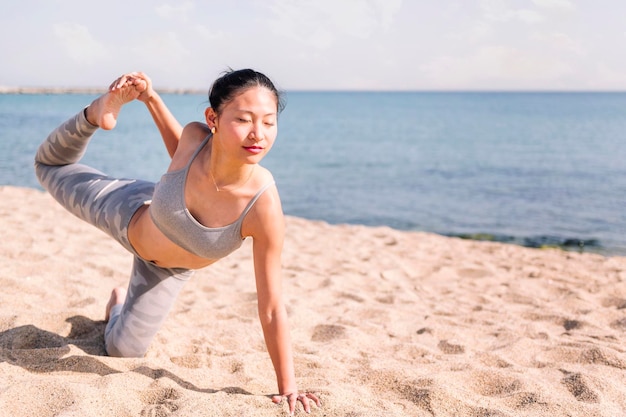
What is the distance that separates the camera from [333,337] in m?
4.00

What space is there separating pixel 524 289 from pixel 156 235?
159 inches

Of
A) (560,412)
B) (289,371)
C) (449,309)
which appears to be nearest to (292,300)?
(449,309)

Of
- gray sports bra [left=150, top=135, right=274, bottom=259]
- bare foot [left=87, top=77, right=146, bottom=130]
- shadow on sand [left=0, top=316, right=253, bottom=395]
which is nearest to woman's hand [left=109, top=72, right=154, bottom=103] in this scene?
bare foot [left=87, top=77, right=146, bottom=130]

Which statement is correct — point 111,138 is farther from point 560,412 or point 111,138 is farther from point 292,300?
point 560,412

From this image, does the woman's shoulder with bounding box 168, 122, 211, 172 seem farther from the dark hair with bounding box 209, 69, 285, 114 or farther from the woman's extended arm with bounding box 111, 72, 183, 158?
the dark hair with bounding box 209, 69, 285, 114

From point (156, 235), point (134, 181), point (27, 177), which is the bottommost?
point (27, 177)

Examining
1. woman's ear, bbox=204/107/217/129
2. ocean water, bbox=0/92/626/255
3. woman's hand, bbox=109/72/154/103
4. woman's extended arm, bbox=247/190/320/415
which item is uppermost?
woman's hand, bbox=109/72/154/103

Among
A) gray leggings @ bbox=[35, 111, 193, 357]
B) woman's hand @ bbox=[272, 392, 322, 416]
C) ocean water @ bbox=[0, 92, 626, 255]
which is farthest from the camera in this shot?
ocean water @ bbox=[0, 92, 626, 255]

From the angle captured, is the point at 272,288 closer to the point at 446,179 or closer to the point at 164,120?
the point at 164,120

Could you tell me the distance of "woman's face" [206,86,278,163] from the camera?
2553 millimetres

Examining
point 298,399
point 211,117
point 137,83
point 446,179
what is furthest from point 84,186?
point 446,179

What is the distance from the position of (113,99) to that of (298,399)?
1.90 m

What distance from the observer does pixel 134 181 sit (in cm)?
355

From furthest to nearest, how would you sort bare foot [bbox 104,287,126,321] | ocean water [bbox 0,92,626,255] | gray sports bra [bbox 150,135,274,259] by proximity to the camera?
ocean water [bbox 0,92,626,255]
bare foot [bbox 104,287,126,321]
gray sports bra [bbox 150,135,274,259]
